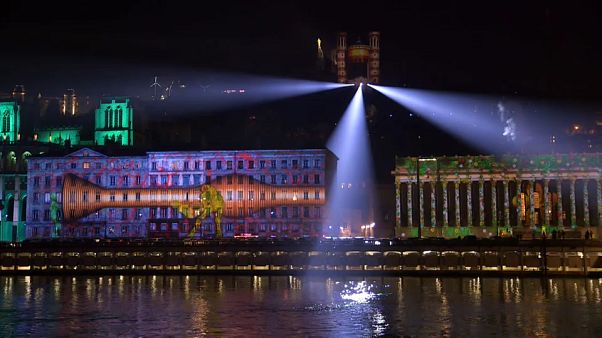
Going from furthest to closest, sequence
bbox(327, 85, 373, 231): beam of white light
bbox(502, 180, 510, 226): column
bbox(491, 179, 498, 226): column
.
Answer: bbox(327, 85, 373, 231): beam of white light
bbox(502, 180, 510, 226): column
bbox(491, 179, 498, 226): column

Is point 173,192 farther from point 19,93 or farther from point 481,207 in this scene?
point 19,93

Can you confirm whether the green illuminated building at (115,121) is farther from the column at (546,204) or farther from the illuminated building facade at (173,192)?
the column at (546,204)

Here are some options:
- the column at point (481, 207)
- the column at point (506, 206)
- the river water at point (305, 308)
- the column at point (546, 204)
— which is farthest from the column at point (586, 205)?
the river water at point (305, 308)

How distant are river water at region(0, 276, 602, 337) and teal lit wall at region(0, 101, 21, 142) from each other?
432 feet

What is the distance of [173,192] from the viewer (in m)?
131

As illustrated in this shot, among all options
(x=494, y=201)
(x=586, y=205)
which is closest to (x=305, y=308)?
(x=494, y=201)

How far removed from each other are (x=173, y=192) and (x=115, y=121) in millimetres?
47029

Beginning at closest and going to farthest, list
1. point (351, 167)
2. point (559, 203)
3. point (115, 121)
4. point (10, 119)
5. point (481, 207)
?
point (559, 203), point (481, 207), point (351, 167), point (115, 121), point (10, 119)

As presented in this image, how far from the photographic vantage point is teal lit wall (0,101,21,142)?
178725 millimetres

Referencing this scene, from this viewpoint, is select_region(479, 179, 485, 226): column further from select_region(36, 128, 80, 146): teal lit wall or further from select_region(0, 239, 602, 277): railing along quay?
select_region(36, 128, 80, 146): teal lit wall

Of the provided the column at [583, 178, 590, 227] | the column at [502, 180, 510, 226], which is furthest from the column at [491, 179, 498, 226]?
the column at [583, 178, 590, 227]

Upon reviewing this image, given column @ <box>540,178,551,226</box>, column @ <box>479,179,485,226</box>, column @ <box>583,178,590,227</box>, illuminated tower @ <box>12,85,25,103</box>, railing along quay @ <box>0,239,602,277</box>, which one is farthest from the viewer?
illuminated tower @ <box>12,85,25,103</box>

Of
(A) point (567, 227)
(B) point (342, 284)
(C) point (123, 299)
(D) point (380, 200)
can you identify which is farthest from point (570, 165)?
(C) point (123, 299)

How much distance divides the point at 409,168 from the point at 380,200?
2963cm
